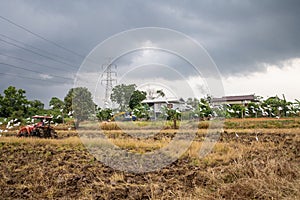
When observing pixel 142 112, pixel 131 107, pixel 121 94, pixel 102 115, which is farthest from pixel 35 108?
pixel 121 94

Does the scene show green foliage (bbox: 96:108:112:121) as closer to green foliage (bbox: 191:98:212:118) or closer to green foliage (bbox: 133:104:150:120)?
green foliage (bbox: 133:104:150:120)

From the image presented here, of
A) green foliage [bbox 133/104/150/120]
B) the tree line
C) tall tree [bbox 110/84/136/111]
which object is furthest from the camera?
green foliage [bbox 133/104/150/120]

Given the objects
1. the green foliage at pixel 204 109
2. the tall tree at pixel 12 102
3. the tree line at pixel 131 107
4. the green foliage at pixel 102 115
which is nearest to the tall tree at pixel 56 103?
the tree line at pixel 131 107

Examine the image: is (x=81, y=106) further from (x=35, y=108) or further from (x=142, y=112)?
(x=35, y=108)

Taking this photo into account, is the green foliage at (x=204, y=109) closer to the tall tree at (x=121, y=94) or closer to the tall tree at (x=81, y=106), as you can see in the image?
the tall tree at (x=81, y=106)

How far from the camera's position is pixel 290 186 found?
3.21m

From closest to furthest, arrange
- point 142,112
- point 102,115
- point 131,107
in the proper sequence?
point 131,107 < point 142,112 < point 102,115

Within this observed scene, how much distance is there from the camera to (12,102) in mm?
22734

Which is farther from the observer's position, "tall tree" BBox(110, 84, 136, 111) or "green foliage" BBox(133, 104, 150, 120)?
"green foliage" BBox(133, 104, 150, 120)

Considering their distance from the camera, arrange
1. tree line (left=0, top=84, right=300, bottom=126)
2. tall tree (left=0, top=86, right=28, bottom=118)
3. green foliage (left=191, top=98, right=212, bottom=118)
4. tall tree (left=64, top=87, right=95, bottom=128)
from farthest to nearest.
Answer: tall tree (left=0, top=86, right=28, bottom=118)
green foliage (left=191, top=98, right=212, bottom=118)
tall tree (left=64, top=87, right=95, bottom=128)
tree line (left=0, top=84, right=300, bottom=126)

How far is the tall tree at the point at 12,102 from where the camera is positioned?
875 inches

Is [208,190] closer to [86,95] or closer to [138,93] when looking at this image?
[138,93]

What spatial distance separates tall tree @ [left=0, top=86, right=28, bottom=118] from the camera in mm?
22234

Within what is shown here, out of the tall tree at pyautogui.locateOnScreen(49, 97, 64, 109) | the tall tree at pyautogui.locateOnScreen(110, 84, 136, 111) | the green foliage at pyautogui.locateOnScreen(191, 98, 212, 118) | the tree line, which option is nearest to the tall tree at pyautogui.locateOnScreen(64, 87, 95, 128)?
the tree line
